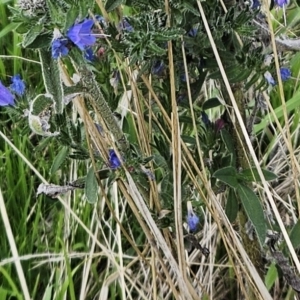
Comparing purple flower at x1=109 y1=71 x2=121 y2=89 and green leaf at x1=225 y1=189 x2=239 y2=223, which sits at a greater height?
purple flower at x1=109 y1=71 x2=121 y2=89

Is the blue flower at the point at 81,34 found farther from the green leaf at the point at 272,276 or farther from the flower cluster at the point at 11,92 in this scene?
the green leaf at the point at 272,276

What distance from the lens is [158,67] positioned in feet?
3.14

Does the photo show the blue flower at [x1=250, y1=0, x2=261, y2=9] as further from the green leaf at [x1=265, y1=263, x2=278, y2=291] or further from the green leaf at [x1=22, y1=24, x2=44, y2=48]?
the green leaf at [x1=265, y1=263, x2=278, y2=291]

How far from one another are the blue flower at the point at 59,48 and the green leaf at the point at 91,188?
0.79 ft

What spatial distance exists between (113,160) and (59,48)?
0.25 m

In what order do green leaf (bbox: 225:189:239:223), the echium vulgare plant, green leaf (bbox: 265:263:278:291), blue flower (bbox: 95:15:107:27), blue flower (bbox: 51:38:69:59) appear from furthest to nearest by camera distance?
green leaf (bbox: 265:263:278:291) < green leaf (bbox: 225:189:239:223) < blue flower (bbox: 95:15:107:27) < the echium vulgare plant < blue flower (bbox: 51:38:69:59)

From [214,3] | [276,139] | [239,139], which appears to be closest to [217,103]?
[239,139]

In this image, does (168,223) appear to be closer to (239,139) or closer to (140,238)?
(239,139)

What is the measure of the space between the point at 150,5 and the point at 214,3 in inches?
4.7

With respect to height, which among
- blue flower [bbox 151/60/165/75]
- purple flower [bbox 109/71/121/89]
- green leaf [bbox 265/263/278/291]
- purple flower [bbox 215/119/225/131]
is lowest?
green leaf [bbox 265/263/278/291]

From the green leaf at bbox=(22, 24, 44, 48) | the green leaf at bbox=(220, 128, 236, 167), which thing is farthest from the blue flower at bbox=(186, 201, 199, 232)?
the green leaf at bbox=(22, 24, 44, 48)

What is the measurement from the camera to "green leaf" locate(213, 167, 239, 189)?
0.94 meters

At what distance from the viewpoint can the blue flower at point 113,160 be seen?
35.7 inches

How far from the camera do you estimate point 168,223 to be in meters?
1.00
